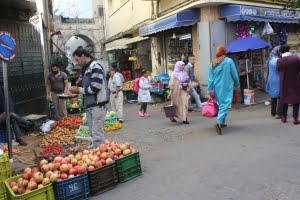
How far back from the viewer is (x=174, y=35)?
1593 centimetres

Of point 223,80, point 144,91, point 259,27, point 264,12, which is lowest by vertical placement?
point 144,91

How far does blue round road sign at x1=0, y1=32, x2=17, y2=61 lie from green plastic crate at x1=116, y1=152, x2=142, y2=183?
287cm

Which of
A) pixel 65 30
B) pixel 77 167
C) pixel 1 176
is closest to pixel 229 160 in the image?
pixel 77 167

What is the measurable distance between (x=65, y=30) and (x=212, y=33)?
74.0 ft

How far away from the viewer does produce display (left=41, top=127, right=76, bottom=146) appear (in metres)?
9.12

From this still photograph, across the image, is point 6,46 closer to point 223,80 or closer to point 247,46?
point 223,80

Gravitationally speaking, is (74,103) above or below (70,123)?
above

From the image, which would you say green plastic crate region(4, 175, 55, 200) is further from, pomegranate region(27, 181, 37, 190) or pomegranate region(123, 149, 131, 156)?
pomegranate region(123, 149, 131, 156)

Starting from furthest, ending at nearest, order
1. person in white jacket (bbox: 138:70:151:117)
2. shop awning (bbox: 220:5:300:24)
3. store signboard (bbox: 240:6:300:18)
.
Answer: store signboard (bbox: 240:6:300:18), shop awning (bbox: 220:5:300:24), person in white jacket (bbox: 138:70:151:117)

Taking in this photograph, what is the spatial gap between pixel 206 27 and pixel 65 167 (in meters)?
9.75

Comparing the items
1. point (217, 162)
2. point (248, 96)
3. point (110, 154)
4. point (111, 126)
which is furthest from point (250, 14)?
point (110, 154)

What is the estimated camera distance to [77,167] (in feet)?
16.9

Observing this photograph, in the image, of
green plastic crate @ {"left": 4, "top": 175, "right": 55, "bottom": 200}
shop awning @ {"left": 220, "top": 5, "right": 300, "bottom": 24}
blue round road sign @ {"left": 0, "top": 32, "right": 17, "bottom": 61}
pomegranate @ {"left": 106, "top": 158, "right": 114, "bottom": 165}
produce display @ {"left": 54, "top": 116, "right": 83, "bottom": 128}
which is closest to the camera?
green plastic crate @ {"left": 4, "top": 175, "right": 55, "bottom": 200}

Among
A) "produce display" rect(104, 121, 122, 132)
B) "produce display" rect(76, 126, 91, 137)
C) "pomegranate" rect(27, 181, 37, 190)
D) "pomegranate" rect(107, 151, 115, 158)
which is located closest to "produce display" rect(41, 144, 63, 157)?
"produce display" rect(76, 126, 91, 137)
